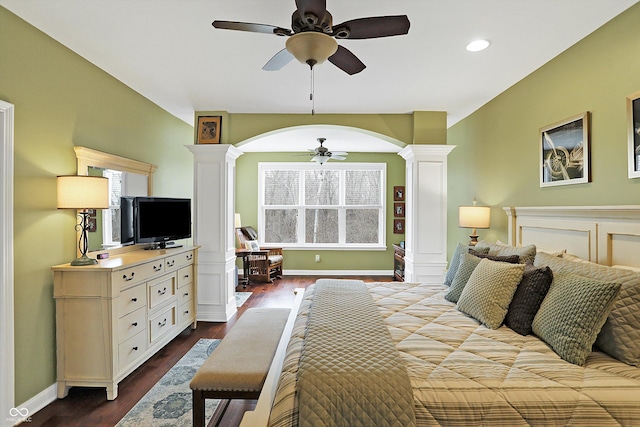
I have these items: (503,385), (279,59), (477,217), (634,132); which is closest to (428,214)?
(477,217)

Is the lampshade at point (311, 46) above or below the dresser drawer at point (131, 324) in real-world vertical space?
above

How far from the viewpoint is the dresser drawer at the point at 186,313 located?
3441 mm

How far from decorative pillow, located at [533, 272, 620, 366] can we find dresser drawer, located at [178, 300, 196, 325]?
319 centimetres

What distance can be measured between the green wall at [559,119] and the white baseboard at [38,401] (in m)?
4.13

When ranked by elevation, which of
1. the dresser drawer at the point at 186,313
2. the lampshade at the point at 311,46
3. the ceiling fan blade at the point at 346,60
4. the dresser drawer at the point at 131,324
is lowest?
the dresser drawer at the point at 186,313

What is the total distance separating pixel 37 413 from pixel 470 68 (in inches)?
167

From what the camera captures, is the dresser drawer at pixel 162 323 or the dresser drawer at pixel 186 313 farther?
the dresser drawer at pixel 186 313

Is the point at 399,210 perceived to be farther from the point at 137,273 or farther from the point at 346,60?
the point at 137,273

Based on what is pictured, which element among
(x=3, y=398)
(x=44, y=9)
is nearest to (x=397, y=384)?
(x=3, y=398)

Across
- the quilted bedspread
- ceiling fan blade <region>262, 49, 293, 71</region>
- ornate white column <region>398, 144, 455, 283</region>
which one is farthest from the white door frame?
ornate white column <region>398, 144, 455, 283</region>

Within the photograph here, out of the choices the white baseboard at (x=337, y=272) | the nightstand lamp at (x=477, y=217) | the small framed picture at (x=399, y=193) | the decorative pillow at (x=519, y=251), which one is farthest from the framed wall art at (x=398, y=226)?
the decorative pillow at (x=519, y=251)

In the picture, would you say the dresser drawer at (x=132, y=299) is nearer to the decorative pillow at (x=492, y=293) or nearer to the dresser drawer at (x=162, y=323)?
the dresser drawer at (x=162, y=323)

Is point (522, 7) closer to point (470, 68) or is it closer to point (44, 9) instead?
point (470, 68)

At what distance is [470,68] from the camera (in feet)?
9.30
